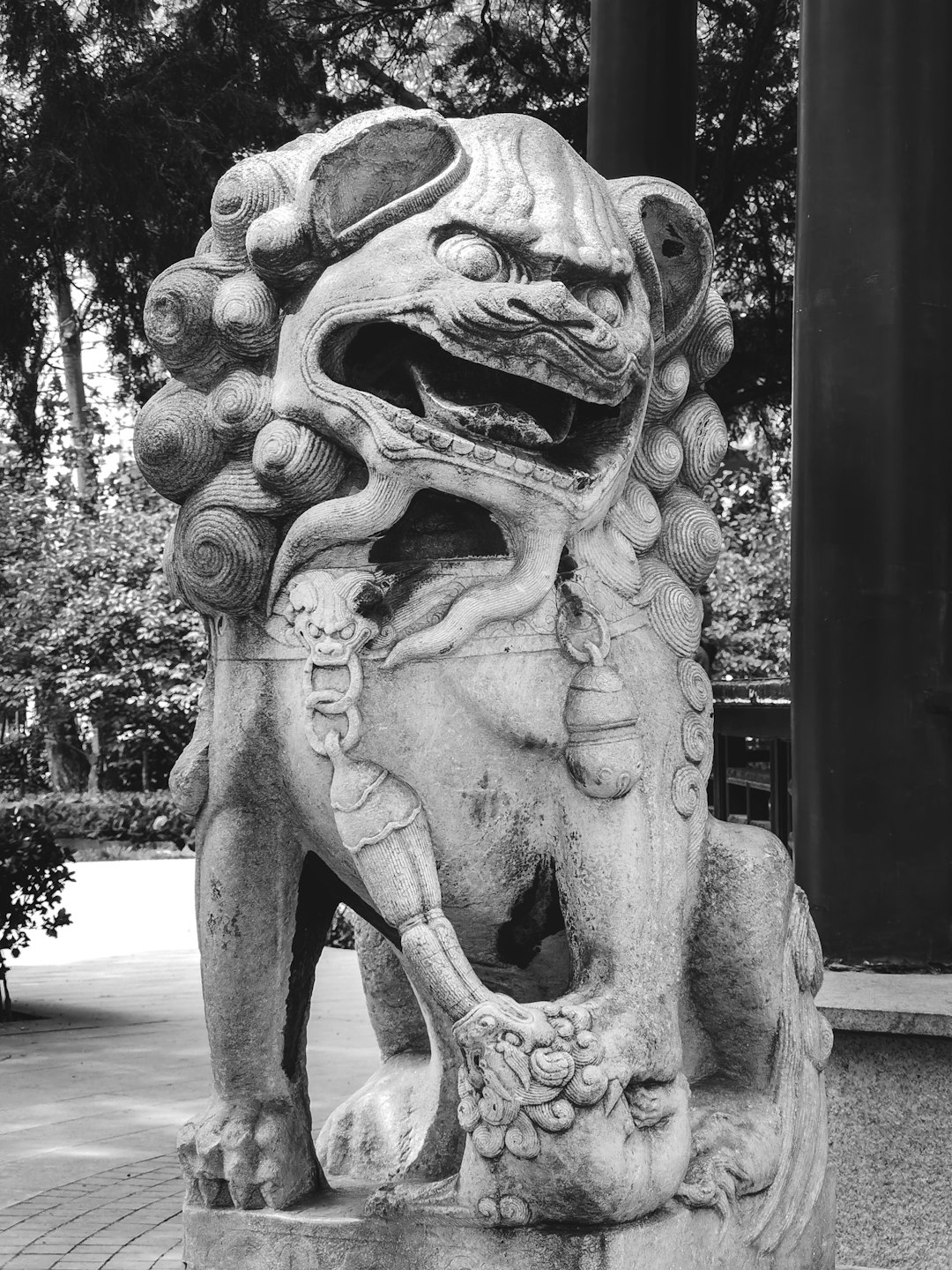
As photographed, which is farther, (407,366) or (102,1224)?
(102,1224)

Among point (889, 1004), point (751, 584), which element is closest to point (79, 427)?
point (751, 584)

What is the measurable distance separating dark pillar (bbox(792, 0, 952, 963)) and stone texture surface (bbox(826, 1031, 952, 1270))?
354 mm

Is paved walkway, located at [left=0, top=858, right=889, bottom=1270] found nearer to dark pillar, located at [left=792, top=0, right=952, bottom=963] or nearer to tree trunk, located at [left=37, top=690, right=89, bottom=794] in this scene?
dark pillar, located at [left=792, top=0, right=952, bottom=963]

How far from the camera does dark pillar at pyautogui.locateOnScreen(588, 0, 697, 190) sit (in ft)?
17.6

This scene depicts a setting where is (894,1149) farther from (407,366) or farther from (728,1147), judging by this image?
(407,366)

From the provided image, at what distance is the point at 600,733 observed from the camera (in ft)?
7.07

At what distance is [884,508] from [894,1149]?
160 cm

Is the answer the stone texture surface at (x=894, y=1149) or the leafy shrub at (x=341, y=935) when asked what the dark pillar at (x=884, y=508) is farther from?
the leafy shrub at (x=341, y=935)

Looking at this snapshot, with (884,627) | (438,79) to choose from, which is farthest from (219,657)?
(438,79)

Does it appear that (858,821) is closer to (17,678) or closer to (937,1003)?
(937,1003)

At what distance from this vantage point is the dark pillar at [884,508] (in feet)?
13.0

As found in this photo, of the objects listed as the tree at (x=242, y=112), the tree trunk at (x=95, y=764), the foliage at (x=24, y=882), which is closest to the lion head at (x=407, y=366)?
the tree at (x=242, y=112)

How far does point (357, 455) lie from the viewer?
219 centimetres

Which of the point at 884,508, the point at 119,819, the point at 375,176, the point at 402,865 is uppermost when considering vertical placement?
the point at 375,176
